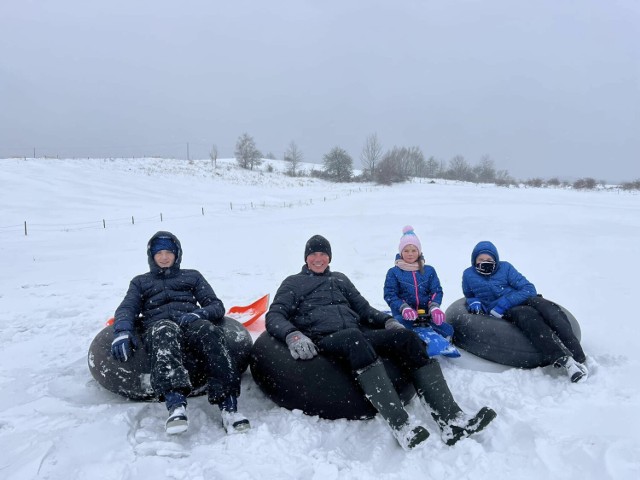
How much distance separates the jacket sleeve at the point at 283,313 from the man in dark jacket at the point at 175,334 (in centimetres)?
47

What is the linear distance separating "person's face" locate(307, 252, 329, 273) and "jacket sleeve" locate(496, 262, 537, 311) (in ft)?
6.27

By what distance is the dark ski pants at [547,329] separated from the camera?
3771 millimetres

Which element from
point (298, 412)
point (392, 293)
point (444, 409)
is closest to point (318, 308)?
point (298, 412)

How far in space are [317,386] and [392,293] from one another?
1.77 m

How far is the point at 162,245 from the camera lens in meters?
4.11

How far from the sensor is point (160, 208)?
2316 cm

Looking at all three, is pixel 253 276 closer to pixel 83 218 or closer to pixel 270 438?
pixel 270 438

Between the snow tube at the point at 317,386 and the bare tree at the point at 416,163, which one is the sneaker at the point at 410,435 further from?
the bare tree at the point at 416,163

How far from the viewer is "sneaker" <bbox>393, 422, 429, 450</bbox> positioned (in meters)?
2.73

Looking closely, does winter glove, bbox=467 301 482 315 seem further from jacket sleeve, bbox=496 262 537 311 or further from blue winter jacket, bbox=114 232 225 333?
blue winter jacket, bbox=114 232 225 333

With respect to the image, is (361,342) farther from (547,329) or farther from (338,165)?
(338,165)

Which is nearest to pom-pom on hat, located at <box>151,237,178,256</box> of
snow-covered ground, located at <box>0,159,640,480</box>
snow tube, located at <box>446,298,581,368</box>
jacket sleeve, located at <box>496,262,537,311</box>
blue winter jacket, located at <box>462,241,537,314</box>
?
snow-covered ground, located at <box>0,159,640,480</box>

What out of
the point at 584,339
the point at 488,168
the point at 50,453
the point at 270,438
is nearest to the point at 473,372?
the point at 584,339

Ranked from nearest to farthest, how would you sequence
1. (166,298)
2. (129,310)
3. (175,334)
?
1. (175,334)
2. (129,310)
3. (166,298)
